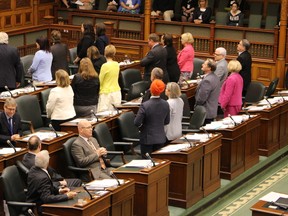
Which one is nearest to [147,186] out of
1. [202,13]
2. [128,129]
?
[128,129]

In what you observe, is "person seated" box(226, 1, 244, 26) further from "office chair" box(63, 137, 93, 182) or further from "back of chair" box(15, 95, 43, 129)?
"office chair" box(63, 137, 93, 182)

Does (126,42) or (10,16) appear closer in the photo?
(126,42)

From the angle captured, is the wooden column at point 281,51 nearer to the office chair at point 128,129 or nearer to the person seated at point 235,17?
the person seated at point 235,17

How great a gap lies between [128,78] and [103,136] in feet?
11.8

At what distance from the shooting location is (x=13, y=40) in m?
16.0

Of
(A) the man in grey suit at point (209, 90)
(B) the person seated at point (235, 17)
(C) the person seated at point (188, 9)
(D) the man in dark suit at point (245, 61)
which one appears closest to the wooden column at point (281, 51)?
(B) the person seated at point (235, 17)

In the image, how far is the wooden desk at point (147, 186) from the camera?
9.05m

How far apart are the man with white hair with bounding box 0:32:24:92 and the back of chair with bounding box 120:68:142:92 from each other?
1.81 meters

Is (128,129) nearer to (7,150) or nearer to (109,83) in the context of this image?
(109,83)

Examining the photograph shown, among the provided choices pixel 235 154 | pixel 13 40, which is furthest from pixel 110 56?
pixel 13 40

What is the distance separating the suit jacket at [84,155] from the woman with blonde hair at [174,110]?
1.45 meters

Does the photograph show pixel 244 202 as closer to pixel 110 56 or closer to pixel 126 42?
pixel 110 56

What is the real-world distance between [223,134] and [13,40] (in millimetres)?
6412

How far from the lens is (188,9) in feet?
59.7
